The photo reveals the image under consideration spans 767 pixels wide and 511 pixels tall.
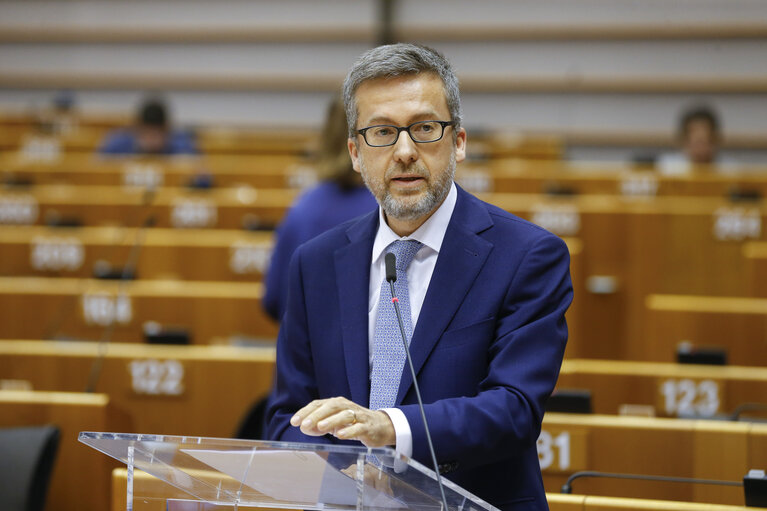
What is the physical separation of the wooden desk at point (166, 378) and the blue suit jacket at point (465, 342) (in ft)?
4.78

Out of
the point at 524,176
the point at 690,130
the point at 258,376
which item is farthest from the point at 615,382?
the point at 690,130

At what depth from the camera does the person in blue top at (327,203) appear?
2.77 meters

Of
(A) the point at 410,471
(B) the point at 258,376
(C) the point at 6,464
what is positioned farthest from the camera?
(B) the point at 258,376

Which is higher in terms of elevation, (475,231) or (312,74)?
(312,74)

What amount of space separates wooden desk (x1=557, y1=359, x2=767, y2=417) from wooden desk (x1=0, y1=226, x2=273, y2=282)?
1.94m

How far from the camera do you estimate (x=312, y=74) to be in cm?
898

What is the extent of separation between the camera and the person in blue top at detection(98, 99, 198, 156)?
6.34 metres

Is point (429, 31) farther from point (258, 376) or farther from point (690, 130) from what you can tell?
point (258, 376)

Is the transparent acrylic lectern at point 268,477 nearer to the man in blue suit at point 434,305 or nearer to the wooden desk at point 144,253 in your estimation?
the man in blue suit at point 434,305

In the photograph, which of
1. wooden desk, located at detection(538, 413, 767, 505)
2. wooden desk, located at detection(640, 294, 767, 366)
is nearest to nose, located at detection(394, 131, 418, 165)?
wooden desk, located at detection(538, 413, 767, 505)

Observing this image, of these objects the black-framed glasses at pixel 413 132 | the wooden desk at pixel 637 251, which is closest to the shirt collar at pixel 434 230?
the black-framed glasses at pixel 413 132

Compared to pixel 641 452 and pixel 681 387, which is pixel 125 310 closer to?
pixel 681 387

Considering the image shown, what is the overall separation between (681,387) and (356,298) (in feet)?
4.76

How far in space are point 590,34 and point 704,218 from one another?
4.17 m
